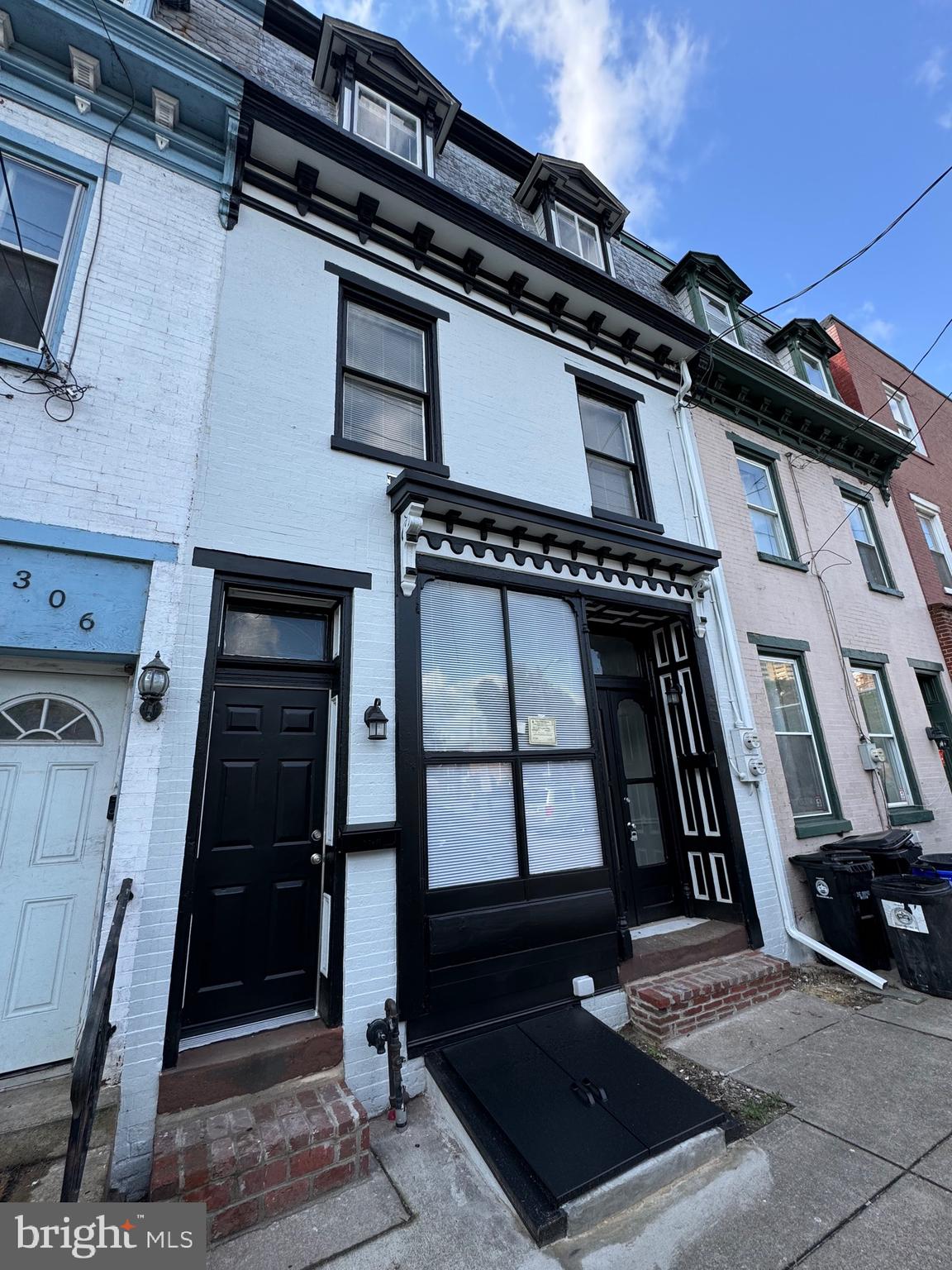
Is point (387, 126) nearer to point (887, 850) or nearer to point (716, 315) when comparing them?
point (716, 315)

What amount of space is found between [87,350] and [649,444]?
5.50 metres

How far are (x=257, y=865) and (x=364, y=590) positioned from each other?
1948 mm

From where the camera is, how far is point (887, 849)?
5.66m

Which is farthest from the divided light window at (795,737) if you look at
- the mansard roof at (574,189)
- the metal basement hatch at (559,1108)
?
the mansard roof at (574,189)

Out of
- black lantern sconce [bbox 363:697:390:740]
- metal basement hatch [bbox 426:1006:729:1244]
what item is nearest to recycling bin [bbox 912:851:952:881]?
metal basement hatch [bbox 426:1006:729:1244]

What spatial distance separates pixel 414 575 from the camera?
4.20 metres

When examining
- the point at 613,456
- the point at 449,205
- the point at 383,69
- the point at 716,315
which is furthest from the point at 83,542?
the point at 716,315

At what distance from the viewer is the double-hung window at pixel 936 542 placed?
10.1 m

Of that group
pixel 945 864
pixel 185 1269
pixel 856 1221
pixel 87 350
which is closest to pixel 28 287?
pixel 87 350

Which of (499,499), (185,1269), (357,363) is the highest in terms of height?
(357,363)

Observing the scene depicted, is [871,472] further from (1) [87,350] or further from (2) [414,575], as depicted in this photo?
(1) [87,350]

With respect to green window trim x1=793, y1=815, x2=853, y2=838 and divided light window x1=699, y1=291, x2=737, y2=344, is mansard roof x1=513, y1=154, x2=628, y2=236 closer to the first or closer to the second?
divided light window x1=699, y1=291, x2=737, y2=344

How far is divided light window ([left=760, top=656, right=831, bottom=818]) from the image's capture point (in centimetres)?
626

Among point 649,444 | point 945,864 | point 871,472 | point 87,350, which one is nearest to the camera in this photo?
point 87,350
